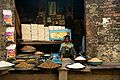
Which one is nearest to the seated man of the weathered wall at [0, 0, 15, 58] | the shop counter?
the weathered wall at [0, 0, 15, 58]

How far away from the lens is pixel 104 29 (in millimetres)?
7824

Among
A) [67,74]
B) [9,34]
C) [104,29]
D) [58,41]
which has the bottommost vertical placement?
[67,74]

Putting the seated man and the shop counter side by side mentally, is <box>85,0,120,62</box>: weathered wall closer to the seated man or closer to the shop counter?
the seated man

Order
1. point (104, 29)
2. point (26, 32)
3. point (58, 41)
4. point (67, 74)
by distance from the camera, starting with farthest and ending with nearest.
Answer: point (58, 41), point (26, 32), point (104, 29), point (67, 74)

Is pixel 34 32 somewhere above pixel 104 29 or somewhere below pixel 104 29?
below

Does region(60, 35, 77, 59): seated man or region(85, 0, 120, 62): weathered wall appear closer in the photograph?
region(85, 0, 120, 62): weathered wall

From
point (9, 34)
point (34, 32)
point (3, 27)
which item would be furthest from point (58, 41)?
point (3, 27)

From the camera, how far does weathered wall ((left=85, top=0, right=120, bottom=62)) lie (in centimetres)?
776

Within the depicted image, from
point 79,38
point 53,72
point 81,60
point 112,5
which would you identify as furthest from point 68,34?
point 53,72

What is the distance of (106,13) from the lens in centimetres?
781

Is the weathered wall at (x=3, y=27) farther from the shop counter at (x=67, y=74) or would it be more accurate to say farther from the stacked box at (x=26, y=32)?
the shop counter at (x=67, y=74)

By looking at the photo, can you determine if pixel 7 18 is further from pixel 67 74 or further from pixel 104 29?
pixel 67 74

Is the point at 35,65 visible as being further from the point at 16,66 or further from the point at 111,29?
the point at 111,29

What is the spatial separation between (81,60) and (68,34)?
3727 mm
